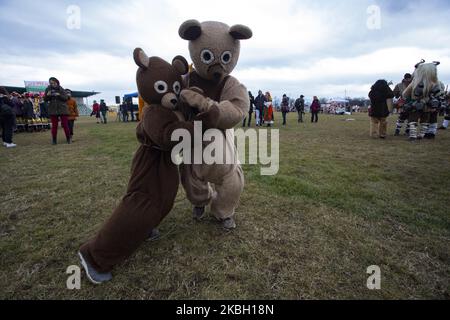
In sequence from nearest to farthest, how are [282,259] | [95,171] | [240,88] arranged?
[282,259]
[240,88]
[95,171]

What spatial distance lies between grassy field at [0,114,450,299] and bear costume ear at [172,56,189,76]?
1350mm

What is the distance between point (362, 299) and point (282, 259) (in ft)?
1.73

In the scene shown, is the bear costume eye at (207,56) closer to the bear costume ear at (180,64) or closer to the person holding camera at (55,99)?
the bear costume ear at (180,64)

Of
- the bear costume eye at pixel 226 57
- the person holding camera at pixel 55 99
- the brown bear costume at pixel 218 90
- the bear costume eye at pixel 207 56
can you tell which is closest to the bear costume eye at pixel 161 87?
the brown bear costume at pixel 218 90

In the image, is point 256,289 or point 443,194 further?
point 443,194

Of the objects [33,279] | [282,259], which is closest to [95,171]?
[33,279]

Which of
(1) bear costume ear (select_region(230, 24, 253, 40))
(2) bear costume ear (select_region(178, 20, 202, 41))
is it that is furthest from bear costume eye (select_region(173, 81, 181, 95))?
(1) bear costume ear (select_region(230, 24, 253, 40))

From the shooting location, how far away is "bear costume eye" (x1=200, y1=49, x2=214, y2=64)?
1.78 meters

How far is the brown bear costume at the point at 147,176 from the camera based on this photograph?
1.52 metres

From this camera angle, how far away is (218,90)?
190 centimetres

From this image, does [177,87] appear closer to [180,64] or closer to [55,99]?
[180,64]
